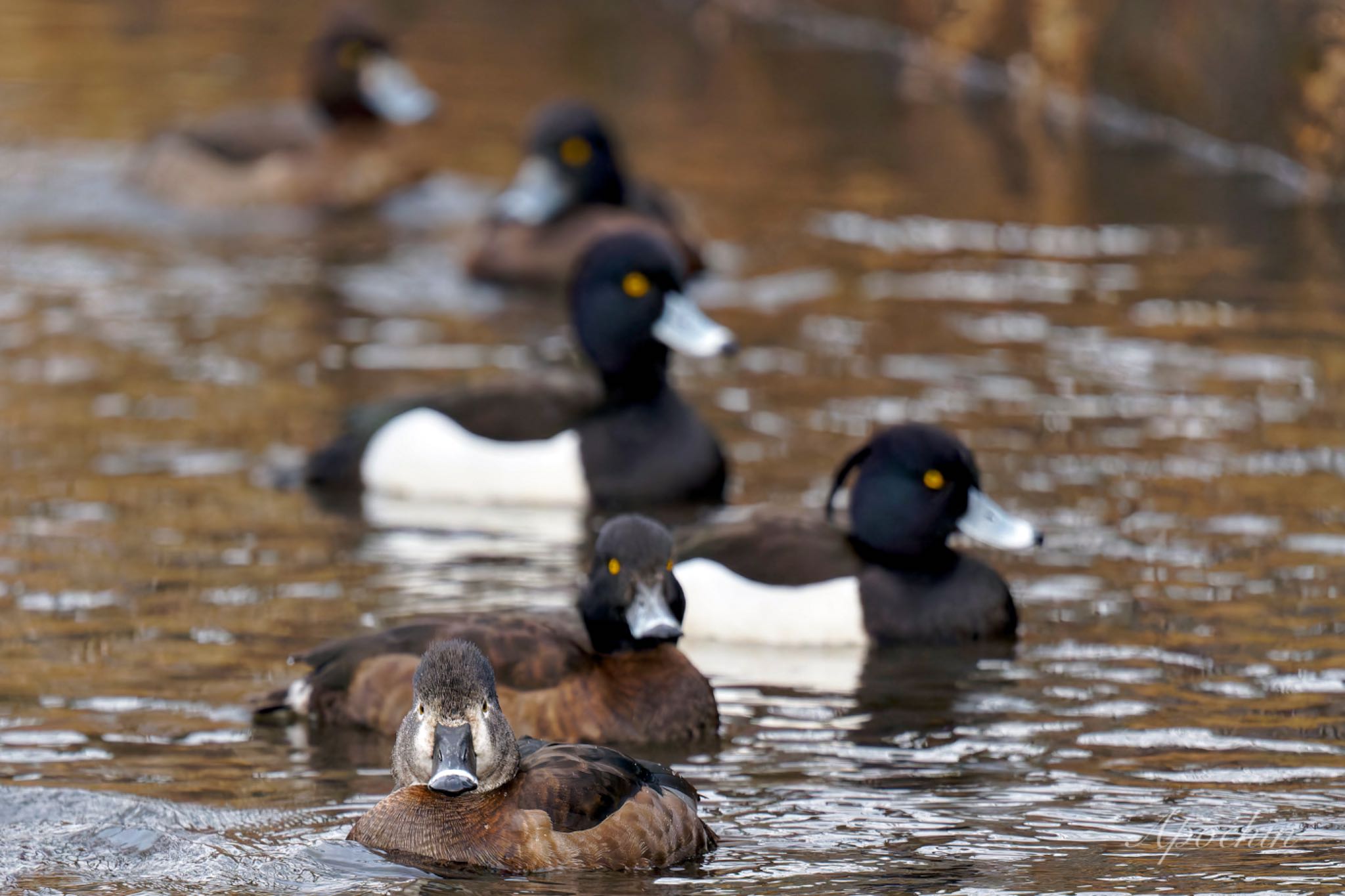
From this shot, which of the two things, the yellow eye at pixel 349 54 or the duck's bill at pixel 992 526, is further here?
the yellow eye at pixel 349 54

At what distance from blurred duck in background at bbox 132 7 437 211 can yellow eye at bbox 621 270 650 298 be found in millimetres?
6552

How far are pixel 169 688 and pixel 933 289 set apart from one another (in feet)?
23.8

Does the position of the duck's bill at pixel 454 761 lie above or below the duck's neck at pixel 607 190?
below

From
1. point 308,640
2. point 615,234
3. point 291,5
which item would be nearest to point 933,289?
point 615,234

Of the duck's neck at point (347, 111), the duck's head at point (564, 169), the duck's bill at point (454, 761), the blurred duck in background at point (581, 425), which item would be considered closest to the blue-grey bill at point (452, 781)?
the duck's bill at point (454, 761)

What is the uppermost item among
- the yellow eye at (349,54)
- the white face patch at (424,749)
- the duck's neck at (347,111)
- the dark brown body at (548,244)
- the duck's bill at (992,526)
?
the yellow eye at (349,54)

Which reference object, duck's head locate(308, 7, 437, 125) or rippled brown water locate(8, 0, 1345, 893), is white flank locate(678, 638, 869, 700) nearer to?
rippled brown water locate(8, 0, 1345, 893)

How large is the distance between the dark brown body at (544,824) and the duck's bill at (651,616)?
1.12 meters

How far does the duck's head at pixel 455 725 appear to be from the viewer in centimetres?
566

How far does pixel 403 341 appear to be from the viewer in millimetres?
13086

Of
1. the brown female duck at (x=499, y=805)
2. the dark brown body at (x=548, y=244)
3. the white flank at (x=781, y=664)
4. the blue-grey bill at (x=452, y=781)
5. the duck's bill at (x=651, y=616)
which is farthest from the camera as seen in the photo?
the dark brown body at (x=548, y=244)

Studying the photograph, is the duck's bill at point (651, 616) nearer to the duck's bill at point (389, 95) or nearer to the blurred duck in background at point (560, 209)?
the blurred duck in background at point (560, 209)

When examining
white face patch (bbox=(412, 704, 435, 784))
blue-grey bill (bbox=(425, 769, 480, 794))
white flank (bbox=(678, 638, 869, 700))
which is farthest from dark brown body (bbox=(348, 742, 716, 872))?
white flank (bbox=(678, 638, 869, 700))

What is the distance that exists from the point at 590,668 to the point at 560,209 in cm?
771
